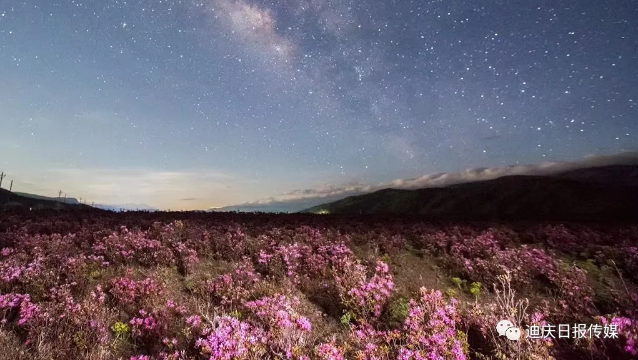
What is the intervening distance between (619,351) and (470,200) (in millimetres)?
190699

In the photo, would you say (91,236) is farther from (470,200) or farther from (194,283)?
(470,200)

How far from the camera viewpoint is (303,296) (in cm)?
900

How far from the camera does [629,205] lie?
12862 cm

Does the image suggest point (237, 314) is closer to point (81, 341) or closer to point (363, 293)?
point (81, 341)

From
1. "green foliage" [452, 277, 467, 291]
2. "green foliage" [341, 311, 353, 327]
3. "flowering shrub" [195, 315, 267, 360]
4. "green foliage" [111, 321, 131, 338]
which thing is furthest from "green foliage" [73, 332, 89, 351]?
"green foliage" [452, 277, 467, 291]

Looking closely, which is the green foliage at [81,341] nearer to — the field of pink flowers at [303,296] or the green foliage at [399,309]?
the field of pink flowers at [303,296]

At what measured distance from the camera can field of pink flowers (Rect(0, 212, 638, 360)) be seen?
565 centimetres

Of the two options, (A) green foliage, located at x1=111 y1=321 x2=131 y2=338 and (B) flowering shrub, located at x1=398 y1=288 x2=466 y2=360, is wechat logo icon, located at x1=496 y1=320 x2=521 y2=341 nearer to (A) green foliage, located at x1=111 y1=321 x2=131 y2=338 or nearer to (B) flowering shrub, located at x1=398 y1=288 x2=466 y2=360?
(B) flowering shrub, located at x1=398 y1=288 x2=466 y2=360

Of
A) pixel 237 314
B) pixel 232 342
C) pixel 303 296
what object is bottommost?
pixel 303 296

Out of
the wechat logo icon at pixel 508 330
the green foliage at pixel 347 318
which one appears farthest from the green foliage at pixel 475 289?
the green foliage at pixel 347 318

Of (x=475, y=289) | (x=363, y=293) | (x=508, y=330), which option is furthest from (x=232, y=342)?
(x=475, y=289)

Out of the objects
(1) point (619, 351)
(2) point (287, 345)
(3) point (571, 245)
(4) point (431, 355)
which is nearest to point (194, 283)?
(2) point (287, 345)

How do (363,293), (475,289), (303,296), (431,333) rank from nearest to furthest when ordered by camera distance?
(431,333), (363,293), (303,296), (475,289)

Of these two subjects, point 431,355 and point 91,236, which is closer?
point 431,355
